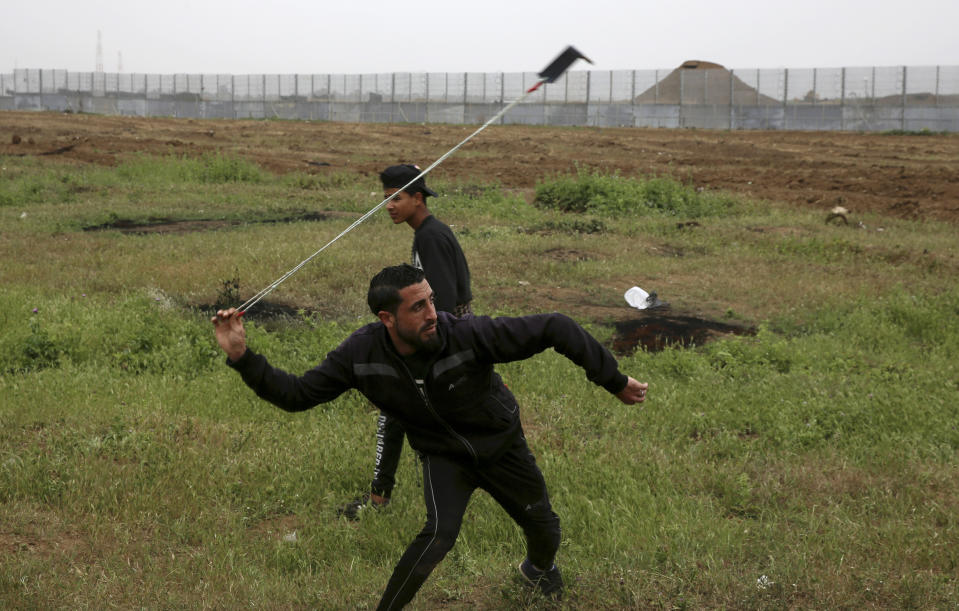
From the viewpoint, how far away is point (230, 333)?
3635 millimetres

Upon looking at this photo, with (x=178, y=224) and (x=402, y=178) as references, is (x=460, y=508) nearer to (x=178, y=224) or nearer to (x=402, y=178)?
(x=402, y=178)

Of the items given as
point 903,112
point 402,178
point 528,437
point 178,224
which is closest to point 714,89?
point 903,112

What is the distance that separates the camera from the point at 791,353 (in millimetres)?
8633

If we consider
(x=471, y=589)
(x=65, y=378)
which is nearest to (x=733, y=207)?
(x=65, y=378)

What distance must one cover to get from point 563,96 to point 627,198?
119 ft

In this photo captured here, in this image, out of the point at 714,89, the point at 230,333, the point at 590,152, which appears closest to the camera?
the point at 230,333

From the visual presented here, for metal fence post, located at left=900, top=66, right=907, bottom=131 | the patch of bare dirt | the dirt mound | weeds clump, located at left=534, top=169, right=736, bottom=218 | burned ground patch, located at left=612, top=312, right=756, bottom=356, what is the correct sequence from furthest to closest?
the dirt mound < metal fence post, located at left=900, top=66, right=907, bottom=131 < the patch of bare dirt < weeds clump, located at left=534, top=169, right=736, bottom=218 < burned ground patch, located at left=612, top=312, right=756, bottom=356

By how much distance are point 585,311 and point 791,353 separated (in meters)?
2.60

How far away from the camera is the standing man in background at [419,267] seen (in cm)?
545

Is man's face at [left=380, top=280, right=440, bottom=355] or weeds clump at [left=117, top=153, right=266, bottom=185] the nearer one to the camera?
man's face at [left=380, top=280, right=440, bottom=355]

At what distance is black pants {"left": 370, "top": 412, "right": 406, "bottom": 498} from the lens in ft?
18.3

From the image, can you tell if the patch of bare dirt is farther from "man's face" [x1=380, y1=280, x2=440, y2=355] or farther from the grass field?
"man's face" [x1=380, y1=280, x2=440, y2=355]

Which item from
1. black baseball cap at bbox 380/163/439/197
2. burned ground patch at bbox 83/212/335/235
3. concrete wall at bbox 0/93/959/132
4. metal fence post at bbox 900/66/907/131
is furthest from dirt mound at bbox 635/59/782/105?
black baseball cap at bbox 380/163/439/197

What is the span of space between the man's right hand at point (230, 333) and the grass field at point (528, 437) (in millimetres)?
1354
